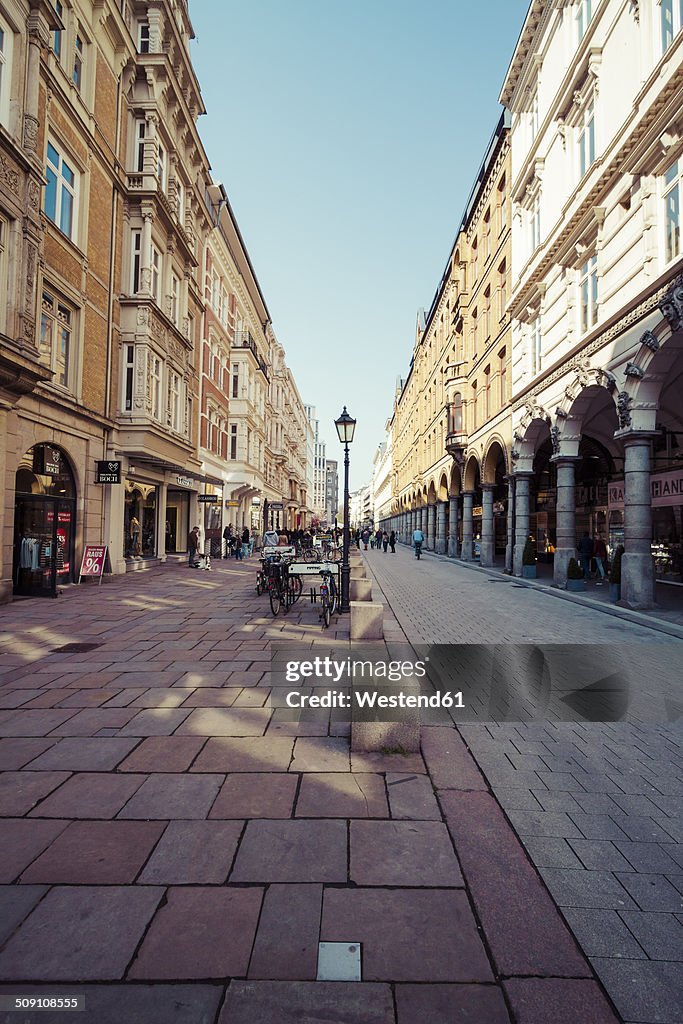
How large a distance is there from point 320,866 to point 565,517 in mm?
14930

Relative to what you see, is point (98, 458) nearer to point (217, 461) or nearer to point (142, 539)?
point (142, 539)

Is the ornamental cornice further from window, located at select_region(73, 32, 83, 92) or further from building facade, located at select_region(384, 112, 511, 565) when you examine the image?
window, located at select_region(73, 32, 83, 92)

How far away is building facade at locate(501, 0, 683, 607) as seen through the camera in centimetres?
1123

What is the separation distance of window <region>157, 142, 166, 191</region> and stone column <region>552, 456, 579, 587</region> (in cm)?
1749

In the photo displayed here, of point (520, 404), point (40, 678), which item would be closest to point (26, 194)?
point (40, 678)

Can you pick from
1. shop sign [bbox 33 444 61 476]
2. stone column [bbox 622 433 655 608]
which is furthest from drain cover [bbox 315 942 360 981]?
shop sign [bbox 33 444 61 476]

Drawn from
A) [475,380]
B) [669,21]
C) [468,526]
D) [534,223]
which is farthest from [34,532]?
[475,380]

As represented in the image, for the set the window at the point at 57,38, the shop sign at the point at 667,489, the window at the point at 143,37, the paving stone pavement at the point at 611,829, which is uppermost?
the window at the point at 143,37

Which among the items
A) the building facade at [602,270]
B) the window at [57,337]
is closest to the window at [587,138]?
the building facade at [602,270]

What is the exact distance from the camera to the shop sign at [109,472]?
52.9ft

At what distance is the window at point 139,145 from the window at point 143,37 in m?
3.32

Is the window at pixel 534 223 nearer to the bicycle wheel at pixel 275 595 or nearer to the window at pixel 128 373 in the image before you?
the window at pixel 128 373

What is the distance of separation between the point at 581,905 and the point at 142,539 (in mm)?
20105

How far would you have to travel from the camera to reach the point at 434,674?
21.1ft
